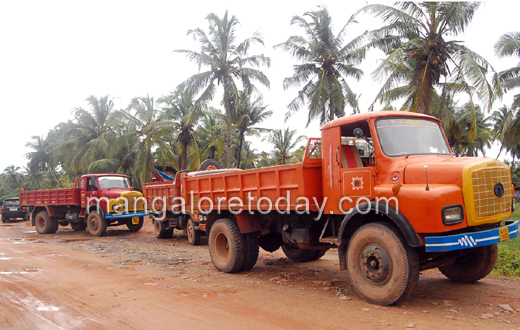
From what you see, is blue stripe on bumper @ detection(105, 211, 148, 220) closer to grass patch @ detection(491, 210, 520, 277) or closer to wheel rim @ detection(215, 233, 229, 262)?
wheel rim @ detection(215, 233, 229, 262)

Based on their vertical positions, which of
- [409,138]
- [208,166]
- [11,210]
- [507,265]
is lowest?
[507,265]

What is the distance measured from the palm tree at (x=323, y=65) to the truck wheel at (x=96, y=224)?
1228cm

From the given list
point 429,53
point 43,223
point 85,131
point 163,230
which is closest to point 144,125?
point 85,131

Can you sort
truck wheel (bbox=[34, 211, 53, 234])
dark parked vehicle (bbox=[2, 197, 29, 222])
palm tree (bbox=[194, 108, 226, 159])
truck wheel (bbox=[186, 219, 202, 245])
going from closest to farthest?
1. truck wheel (bbox=[186, 219, 202, 245])
2. truck wheel (bbox=[34, 211, 53, 234])
3. dark parked vehicle (bbox=[2, 197, 29, 222])
4. palm tree (bbox=[194, 108, 226, 159])

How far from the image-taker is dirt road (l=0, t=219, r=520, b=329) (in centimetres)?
475

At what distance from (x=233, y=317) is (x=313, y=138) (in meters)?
3.10

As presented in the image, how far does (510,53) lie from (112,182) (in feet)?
72.1

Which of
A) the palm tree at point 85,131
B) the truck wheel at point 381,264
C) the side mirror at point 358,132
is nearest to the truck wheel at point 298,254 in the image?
the truck wheel at point 381,264

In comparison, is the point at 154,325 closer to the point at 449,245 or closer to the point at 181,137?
the point at 449,245

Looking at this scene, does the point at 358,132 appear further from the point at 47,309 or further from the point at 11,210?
the point at 11,210

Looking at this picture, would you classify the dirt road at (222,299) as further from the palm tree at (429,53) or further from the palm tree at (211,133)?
the palm tree at (211,133)

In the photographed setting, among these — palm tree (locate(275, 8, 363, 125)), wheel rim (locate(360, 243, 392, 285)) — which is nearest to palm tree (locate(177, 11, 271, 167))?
palm tree (locate(275, 8, 363, 125))

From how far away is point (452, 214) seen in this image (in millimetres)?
4758

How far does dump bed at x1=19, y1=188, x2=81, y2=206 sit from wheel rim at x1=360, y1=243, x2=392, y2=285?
14.0m
